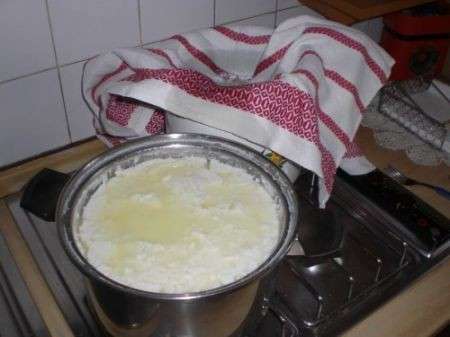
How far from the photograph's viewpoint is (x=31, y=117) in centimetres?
73

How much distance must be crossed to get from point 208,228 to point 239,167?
0.11 m

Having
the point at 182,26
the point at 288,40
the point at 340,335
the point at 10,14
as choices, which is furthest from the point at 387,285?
the point at 10,14

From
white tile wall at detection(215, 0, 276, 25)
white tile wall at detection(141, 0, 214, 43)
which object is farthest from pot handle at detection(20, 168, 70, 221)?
white tile wall at detection(215, 0, 276, 25)

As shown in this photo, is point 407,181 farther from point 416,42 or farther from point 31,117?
point 31,117

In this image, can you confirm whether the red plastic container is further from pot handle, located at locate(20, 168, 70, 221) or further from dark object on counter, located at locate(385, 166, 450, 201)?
pot handle, located at locate(20, 168, 70, 221)

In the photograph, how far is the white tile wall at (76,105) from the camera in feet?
2.40

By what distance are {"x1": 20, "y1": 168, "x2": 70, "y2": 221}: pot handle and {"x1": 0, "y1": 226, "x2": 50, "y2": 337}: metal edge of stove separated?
68 mm

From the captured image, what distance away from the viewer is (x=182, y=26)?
0.79m

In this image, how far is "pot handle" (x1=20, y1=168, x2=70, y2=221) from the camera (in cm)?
68

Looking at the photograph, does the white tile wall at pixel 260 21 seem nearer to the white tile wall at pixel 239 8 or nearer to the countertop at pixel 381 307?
the white tile wall at pixel 239 8

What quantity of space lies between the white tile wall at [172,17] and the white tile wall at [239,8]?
16mm

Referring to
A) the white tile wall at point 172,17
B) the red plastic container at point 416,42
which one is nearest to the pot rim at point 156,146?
the white tile wall at point 172,17

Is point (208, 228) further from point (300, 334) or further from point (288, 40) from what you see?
point (288, 40)

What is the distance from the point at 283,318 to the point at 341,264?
0.13 meters
